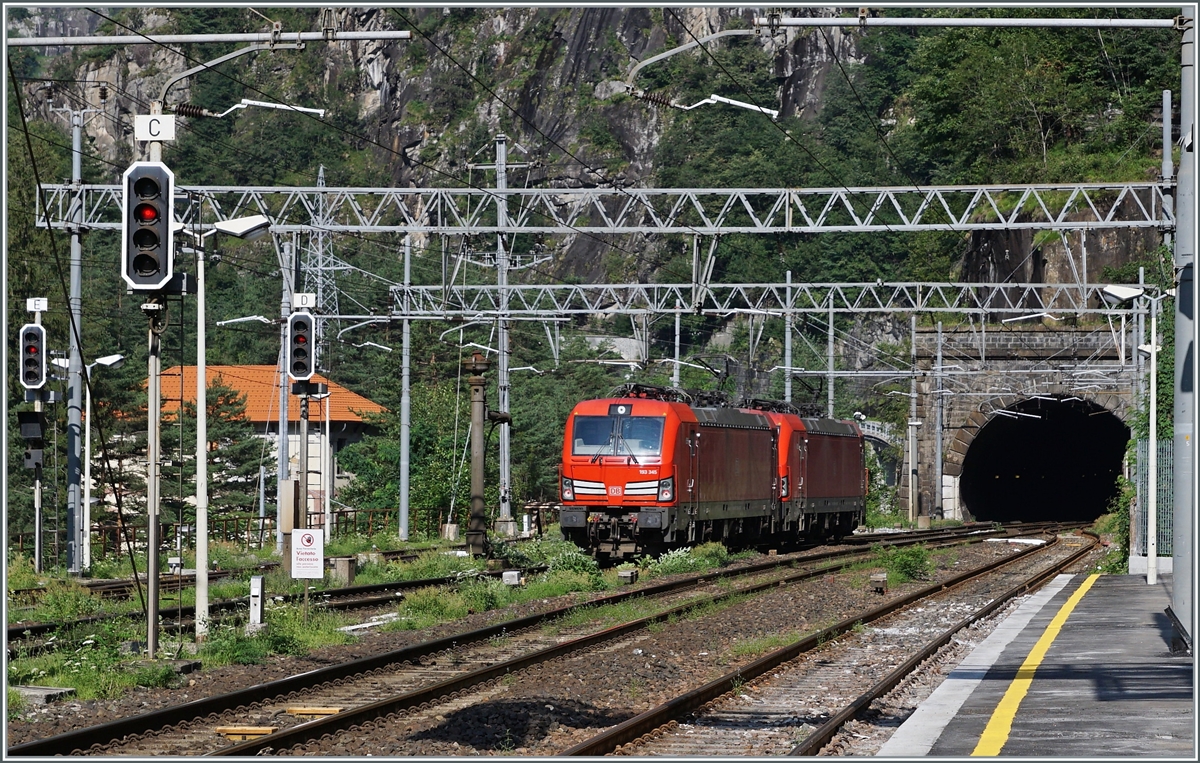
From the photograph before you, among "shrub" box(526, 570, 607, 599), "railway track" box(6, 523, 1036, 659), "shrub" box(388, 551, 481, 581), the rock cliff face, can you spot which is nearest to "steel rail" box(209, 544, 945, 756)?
"shrub" box(526, 570, 607, 599)

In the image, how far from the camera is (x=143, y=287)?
14.8 meters

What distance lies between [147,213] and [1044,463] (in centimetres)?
6570

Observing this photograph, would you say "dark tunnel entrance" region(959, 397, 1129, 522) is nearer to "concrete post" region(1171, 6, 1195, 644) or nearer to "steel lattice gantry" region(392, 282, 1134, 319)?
"steel lattice gantry" region(392, 282, 1134, 319)

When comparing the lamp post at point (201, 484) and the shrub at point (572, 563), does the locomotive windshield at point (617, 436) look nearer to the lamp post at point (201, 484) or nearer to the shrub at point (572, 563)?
the shrub at point (572, 563)

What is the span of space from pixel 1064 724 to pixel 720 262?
10061 centimetres

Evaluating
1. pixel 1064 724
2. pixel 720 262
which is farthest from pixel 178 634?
pixel 720 262

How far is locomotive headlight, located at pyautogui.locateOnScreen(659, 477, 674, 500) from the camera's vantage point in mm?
28812

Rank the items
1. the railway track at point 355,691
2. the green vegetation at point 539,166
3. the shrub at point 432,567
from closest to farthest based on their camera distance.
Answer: the railway track at point 355,691 < the shrub at point 432,567 < the green vegetation at point 539,166

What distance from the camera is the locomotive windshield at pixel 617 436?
2891cm

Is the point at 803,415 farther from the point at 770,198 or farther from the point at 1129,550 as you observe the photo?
the point at 770,198

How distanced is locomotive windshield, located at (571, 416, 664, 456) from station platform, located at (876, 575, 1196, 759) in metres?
10.4

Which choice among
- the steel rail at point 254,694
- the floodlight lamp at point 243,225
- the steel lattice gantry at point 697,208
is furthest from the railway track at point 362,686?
the steel lattice gantry at point 697,208

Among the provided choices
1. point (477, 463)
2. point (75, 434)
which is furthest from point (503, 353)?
point (75, 434)

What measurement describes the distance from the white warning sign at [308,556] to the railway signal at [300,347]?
4057 mm
